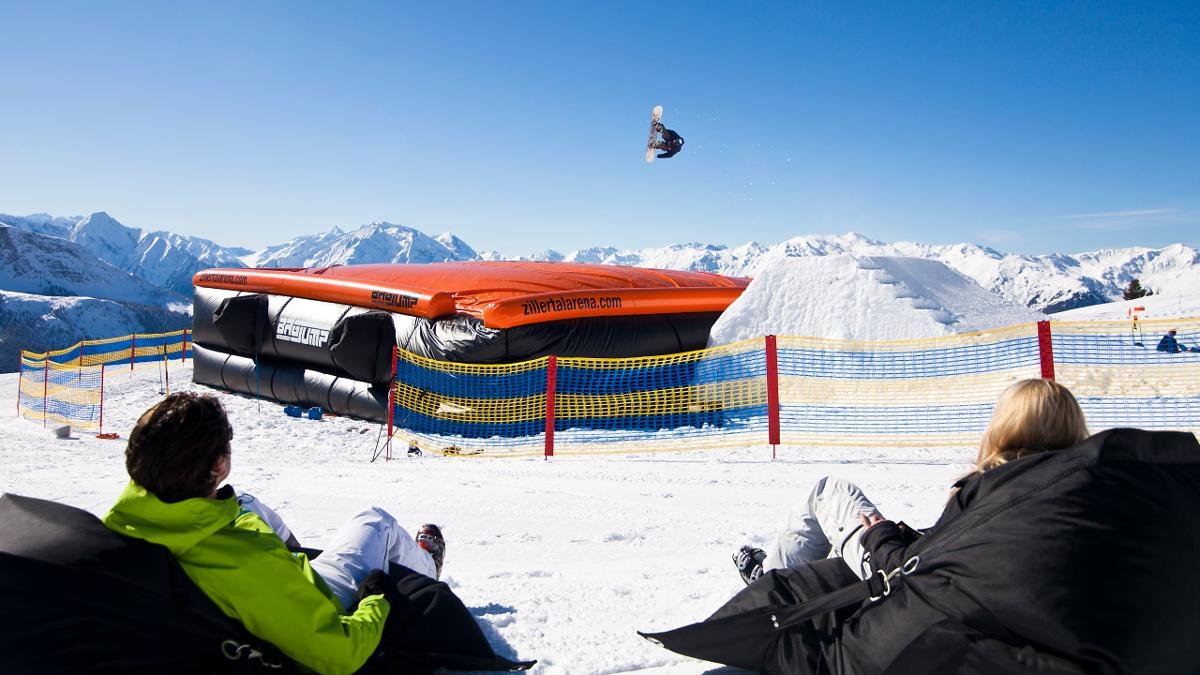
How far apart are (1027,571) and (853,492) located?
1.02m

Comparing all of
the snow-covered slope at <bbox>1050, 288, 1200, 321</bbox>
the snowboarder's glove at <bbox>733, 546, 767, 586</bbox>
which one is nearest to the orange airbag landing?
the snowboarder's glove at <bbox>733, 546, 767, 586</bbox>

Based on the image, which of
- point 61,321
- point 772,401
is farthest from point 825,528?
point 61,321

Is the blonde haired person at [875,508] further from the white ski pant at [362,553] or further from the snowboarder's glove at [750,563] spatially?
the white ski pant at [362,553]

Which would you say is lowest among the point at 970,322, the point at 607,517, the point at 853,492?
the point at 607,517

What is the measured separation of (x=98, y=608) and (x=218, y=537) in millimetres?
275

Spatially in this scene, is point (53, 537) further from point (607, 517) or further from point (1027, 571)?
point (607, 517)

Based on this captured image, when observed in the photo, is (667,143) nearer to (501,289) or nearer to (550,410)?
(501,289)

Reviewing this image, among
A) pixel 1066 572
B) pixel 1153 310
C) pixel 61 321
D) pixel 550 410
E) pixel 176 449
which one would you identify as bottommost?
pixel 550 410

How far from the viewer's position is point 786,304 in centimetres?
1236

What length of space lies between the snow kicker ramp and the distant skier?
2603mm

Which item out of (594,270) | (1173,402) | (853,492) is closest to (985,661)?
(853,492)

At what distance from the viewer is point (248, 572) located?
175 cm

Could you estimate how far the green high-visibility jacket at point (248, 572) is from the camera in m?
1.68

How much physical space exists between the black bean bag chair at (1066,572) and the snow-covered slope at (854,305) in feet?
33.1
